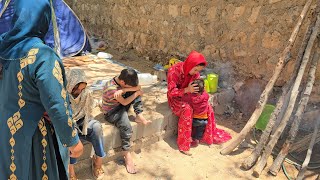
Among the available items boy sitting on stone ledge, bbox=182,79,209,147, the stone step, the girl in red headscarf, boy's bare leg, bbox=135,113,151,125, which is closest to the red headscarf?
the girl in red headscarf

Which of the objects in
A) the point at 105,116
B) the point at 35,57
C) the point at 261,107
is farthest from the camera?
the point at 261,107

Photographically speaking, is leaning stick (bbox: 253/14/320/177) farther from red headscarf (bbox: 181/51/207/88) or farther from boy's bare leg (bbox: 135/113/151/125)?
boy's bare leg (bbox: 135/113/151/125)

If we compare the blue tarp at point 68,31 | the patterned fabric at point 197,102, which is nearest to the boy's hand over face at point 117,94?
the patterned fabric at point 197,102

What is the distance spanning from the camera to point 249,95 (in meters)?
4.14

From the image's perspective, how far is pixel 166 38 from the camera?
545 centimetres

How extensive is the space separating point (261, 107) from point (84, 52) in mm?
4266

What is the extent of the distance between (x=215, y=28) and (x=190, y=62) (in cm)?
146

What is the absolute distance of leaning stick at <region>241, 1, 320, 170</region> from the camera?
119 inches

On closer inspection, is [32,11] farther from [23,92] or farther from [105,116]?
[105,116]

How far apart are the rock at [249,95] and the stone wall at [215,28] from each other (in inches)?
4.8

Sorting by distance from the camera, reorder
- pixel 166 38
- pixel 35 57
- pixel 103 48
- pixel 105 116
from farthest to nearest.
→ 1. pixel 103 48
2. pixel 166 38
3. pixel 105 116
4. pixel 35 57

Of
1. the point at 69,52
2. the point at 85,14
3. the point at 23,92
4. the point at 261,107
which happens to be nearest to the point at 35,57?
the point at 23,92

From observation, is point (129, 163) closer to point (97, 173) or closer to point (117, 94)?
point (97, 173)

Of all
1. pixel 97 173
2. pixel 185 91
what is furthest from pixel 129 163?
pixel 185 91
